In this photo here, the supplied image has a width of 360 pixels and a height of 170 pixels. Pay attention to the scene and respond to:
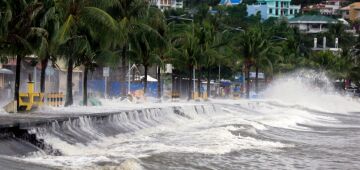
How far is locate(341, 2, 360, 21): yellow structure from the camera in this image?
181 m

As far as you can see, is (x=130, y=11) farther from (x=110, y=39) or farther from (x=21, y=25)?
(x=21, y=25)

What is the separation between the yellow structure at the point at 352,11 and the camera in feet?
593

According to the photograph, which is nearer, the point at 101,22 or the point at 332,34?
the point at 101,22

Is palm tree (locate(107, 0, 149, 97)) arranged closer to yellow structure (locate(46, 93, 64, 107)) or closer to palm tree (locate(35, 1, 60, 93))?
yellow structure (locate(46, 93, 64, 107))

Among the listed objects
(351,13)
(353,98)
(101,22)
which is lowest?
(353,98)

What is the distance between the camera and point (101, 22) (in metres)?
31.9

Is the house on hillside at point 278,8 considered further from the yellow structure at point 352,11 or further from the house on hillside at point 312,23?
the house on hillside at point 312,23

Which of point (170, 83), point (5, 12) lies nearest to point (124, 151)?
point (5, 12)

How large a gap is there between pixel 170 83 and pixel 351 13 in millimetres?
120152

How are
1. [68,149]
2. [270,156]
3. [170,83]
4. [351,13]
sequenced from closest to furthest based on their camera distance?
[68,149] → [270,156] → [170,83] → [351,13]

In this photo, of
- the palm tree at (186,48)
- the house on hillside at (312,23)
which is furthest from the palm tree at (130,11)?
the house on hillside at (312,23)

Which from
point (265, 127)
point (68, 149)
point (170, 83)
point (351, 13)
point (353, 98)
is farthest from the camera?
point (351, 13)

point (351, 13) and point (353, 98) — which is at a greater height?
point (351, 13)

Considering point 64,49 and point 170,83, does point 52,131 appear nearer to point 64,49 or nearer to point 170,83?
point 64,49
